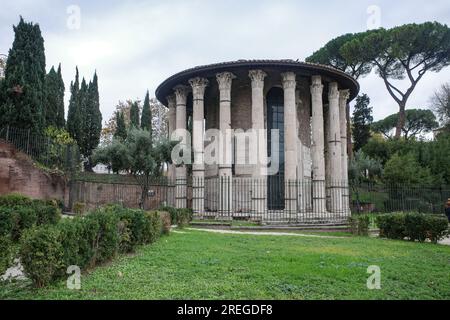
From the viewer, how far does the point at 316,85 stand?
21.6m

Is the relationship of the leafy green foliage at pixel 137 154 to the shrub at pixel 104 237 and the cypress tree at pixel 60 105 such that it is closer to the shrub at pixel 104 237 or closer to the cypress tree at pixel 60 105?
the shrub at pixel 104 237

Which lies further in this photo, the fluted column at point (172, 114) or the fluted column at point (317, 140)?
the fluted column at point (172, 114)

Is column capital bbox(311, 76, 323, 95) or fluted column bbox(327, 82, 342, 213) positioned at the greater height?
column capital bbox(311, 76, 323, 95)

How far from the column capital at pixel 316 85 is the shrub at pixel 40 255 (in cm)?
1816

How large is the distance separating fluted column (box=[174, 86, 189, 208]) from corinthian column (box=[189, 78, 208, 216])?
1.22 meters

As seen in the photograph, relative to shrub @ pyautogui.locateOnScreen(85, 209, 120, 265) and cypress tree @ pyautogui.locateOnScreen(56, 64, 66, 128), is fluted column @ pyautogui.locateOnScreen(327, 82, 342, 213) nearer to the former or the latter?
shrub @ pyautogui.locateOnScreen(85, 209, 120, 265)

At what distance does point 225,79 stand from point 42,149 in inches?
402

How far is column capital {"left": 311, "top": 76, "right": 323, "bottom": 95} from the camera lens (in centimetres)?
2162

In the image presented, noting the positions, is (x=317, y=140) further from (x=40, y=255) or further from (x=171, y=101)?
(x=40, y=255)

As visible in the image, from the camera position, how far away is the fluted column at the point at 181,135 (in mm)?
22084

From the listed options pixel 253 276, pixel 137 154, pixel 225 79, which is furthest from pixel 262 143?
pixel 253 276

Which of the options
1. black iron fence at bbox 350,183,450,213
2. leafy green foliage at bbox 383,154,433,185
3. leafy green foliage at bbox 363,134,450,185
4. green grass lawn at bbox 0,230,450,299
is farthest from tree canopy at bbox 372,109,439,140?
green grass lawn at bbox 0,230,450,299

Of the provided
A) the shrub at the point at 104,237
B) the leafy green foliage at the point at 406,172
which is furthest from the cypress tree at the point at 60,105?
the shrub at the point at 104,237
